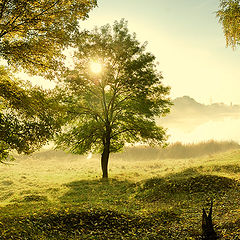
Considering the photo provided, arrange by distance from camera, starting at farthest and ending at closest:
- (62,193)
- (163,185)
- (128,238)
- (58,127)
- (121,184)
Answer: (121,184)
(62,193)
(163,185)
(58,127)
(128,238)

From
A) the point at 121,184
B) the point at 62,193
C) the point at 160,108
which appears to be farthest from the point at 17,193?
the point at 160,108

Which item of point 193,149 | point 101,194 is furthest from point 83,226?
point 193,149

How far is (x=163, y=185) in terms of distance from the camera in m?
14.9

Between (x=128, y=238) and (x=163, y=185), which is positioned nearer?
(x=128, y=238)

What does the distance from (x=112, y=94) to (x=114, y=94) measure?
1190 millimetres

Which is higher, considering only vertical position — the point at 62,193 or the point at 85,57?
the point at 85,57

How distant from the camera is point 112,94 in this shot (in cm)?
2166

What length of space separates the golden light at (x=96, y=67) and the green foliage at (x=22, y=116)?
930cm

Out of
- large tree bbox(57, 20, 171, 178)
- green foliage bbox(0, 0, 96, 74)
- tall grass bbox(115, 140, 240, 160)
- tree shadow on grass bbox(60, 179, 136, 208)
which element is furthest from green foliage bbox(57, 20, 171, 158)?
tall grass bbox(115, 140, 240, 160)

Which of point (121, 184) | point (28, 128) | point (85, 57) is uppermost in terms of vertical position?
point (85, 57)

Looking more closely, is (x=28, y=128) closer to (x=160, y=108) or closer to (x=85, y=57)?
(x=85, y=57)

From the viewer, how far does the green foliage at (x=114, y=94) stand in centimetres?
1955

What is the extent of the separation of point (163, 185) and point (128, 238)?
25.5ft

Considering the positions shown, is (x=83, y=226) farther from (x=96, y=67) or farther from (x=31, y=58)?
(x=96, y=67)
